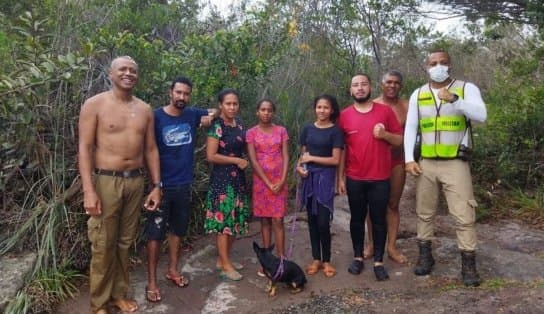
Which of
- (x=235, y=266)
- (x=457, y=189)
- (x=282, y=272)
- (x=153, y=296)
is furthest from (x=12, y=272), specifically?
(x=457, y=189)

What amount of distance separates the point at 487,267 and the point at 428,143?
1384 mm

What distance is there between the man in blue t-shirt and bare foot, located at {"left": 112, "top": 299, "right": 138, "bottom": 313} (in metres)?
0.16

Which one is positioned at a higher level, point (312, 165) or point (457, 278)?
point (312, 165)

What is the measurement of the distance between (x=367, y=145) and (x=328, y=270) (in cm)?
118

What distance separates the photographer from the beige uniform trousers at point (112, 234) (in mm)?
3557

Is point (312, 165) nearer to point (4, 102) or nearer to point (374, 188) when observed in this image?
point (374, 188)

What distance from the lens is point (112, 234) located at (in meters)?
3.62

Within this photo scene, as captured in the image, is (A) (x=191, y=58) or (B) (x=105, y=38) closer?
(B) (x=105, y=38)

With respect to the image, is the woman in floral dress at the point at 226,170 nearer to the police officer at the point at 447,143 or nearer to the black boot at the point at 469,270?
the police officer at the point at 447,143

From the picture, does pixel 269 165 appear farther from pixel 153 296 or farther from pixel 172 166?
pixel 153 296

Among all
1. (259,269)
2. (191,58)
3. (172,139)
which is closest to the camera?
(172,139)

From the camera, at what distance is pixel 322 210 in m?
4.21

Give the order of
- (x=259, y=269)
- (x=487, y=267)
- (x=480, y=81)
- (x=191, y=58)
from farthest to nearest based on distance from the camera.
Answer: (x=480, y=81), (x=191, y=58), (x=259, y=269), (x=487, y=267)

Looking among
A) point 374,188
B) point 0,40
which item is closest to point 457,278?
point 374,188
